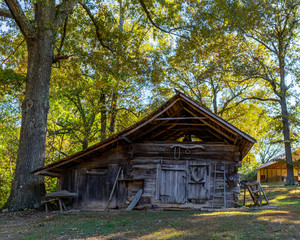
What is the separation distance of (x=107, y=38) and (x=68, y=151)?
1489 cm

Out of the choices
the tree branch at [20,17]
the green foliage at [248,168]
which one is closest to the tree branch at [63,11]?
the tree branch at [20,17]

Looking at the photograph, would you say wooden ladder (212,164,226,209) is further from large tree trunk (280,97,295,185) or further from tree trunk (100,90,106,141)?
large tree trunk (280,97,295,185)

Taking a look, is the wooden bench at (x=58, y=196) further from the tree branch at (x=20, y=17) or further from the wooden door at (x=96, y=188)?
the tree branch at (x=20, y=17)

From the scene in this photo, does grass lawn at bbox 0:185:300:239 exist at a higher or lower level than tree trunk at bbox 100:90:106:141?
lower

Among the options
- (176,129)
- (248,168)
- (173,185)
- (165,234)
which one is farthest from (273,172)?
(165,234)

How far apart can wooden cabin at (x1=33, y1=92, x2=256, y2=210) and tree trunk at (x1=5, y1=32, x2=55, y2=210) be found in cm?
88

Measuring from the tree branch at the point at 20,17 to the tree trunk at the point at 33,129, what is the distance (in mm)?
420

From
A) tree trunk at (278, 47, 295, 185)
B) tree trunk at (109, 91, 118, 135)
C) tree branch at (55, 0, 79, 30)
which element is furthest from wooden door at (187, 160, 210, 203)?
tree trunk at (278, 47, 295, 185)

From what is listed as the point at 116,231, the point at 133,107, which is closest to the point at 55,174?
the point at 116,231

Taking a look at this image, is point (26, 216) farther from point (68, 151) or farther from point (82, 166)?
point (68, 151)

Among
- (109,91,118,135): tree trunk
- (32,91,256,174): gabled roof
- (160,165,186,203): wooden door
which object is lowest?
(160,165,186,203): wooden door

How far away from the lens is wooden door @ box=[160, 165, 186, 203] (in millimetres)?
13430

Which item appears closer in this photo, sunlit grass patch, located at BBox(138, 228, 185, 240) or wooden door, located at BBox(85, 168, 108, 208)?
sunlit grass patch, located at BBox(138, 228, 185, 240)

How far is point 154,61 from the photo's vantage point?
65.1ft
